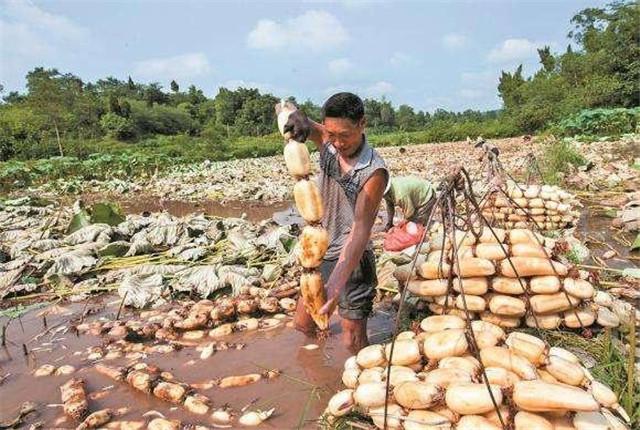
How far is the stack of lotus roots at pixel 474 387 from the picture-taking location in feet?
6.02

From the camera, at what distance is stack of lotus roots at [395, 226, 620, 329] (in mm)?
2719

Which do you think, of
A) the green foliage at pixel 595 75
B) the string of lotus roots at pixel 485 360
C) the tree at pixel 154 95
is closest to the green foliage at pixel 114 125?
the tree at pixel 154 95

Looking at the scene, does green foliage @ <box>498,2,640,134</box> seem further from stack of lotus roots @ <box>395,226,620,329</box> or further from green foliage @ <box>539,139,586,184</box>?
stack of lotus roots @ <box>395,226,620,329</box>

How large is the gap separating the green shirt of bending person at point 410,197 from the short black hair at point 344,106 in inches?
110

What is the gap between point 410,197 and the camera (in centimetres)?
571

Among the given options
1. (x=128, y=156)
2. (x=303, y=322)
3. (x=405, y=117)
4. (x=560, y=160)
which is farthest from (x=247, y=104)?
(x=303, y=322)

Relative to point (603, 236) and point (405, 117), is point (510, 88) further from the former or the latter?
point (603, 236)

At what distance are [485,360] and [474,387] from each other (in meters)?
0.25

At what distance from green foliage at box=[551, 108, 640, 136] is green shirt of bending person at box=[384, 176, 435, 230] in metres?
14.2

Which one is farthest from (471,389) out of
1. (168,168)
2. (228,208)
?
(168,168)

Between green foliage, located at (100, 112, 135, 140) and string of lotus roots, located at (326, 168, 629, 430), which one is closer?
string of lotus roots, located at (326, 168, 629, 430)

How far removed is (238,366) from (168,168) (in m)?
17.6

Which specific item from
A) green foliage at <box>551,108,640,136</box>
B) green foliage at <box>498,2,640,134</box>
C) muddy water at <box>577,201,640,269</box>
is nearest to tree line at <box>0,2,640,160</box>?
green foliage at <box>498,2,640,134</box>

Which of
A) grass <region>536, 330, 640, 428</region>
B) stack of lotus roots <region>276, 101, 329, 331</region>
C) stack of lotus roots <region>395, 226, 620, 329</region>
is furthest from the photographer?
stack of lotus roots <region>395, 226, 620, 329</region>
